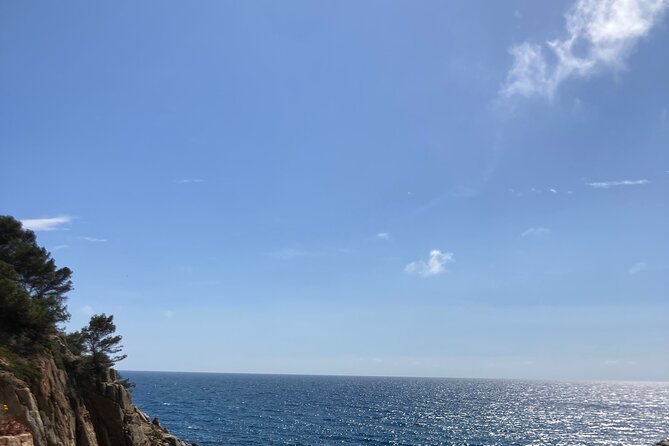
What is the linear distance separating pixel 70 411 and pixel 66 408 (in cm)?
78

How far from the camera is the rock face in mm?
29791

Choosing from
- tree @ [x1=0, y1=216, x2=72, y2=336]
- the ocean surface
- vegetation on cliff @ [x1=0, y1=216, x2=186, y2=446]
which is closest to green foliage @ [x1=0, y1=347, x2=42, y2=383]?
vegetation on cliff @ [x1=0, y1=216, x2=186, y2=446]

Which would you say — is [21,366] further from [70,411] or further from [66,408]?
[70,411]

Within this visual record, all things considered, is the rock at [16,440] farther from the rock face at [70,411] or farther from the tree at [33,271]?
the tree at [33,271]

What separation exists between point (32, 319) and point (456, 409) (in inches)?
5122

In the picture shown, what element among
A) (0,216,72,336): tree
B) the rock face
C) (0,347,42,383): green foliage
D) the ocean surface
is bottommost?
the ocean surface

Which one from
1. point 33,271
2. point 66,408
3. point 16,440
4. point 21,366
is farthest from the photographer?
point 33,271

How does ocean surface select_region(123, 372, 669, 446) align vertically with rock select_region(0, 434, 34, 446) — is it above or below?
below

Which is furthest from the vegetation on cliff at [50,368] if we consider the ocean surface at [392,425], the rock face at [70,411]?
the ocean surface at [392,425]

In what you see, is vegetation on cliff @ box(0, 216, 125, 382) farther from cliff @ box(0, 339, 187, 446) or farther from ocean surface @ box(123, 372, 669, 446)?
ocean surface @ box(123, 372, 669, 446)

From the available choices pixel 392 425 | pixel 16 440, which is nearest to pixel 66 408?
pixel 16 440

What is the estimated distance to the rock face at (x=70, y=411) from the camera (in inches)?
1173

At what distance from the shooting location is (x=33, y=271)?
4838cm

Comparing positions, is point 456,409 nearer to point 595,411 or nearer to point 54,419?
point 595,411
